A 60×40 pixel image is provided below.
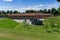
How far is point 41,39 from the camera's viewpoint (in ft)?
43.1

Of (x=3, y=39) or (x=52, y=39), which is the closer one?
(x=3, y=39)

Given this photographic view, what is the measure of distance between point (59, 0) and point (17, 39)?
60.7 ft

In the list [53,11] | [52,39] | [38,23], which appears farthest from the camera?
[53,11]

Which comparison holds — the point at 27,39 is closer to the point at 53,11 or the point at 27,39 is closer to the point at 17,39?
the point at 17,39

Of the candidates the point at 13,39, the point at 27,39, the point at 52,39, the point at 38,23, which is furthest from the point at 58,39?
the point at 38,23

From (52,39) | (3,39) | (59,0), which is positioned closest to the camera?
(3,39)

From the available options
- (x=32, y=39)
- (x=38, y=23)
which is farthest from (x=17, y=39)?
(x=38, y=23)

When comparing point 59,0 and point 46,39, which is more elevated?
point 59,0

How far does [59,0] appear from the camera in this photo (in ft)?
97.0

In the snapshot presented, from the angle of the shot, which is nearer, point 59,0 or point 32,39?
point 32,39

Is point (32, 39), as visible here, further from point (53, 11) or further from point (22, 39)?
point (53, 11)

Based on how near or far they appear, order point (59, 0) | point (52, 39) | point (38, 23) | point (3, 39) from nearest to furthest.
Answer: point (3, 39) < point (52, 39) < point (59, 0) < point (38, 23)

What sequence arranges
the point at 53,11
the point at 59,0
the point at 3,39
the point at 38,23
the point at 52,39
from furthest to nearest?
1. the point at 53,11
2. the point at 38,23
3. the point at 59,0
4. the point at 52,39
5. the point at 3,39

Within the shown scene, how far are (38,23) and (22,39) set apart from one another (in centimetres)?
2096
